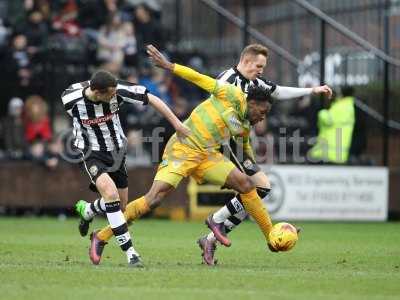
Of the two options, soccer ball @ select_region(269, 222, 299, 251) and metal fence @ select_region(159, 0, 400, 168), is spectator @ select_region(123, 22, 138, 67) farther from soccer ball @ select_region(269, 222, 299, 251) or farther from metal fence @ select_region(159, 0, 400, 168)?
soccer ball @ select_region(269, 222, 299, 251)

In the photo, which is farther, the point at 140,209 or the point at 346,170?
the point at 346,170

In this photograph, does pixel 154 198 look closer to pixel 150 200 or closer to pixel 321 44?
pixel 150 200

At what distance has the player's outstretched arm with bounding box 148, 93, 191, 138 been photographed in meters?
11.6

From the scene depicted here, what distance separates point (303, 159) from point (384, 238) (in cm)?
507

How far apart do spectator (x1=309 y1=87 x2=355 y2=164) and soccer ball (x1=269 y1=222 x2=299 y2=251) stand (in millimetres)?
9553

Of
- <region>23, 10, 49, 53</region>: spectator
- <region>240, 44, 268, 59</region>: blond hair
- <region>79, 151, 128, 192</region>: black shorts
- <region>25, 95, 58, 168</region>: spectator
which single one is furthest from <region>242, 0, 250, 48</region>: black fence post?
<region>79, 151, 128, 192</region>: black shorts

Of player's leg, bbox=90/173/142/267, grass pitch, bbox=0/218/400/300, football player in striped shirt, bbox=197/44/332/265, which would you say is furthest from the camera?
football player in striped shirt, bbox=197/44/332/265

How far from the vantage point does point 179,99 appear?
21.9 m

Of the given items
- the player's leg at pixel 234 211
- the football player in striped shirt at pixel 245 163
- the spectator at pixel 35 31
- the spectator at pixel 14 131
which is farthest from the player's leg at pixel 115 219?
the spectator at pixel 35 31

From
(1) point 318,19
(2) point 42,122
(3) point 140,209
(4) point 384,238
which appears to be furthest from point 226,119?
(1) point 318,19

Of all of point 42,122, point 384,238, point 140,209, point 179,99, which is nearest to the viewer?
point 140,209

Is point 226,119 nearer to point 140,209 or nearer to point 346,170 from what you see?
point 140,209

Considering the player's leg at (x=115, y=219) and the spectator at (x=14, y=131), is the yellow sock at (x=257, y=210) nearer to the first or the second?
the player's leg at (x=115, y=219)

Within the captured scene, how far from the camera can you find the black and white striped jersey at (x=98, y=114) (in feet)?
39.3
